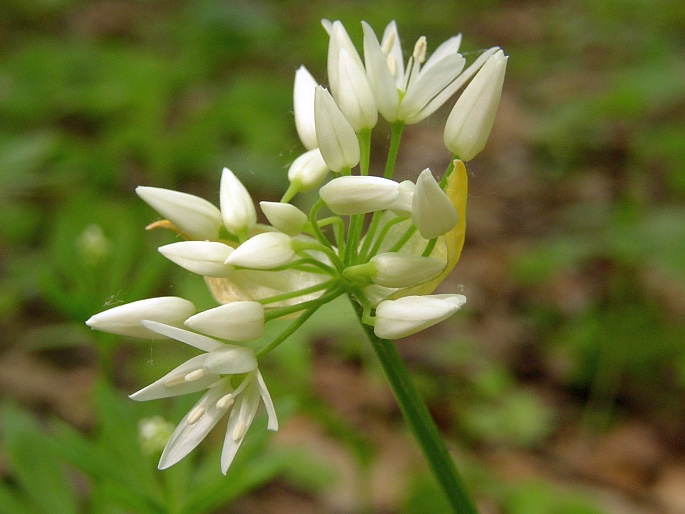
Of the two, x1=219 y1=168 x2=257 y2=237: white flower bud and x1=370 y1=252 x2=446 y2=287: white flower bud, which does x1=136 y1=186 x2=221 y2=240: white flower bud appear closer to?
x1=219 y1=168 x2=257 y2=237: white flower bud

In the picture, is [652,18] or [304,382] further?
[652,18]

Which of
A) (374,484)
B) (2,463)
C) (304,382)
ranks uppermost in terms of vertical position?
(304,382)

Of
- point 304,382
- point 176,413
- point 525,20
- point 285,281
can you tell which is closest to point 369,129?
point 285,281

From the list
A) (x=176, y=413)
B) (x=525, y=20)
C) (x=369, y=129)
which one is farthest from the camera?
(x=525, y=20)

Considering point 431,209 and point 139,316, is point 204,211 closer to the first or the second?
point 139,316

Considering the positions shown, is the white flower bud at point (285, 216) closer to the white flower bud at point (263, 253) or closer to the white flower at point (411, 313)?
the white flower bud at point (263, 253)

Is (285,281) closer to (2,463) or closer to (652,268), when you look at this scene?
(2,463)

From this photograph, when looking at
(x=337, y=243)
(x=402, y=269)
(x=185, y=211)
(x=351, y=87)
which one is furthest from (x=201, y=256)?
(x=351, y=87)
